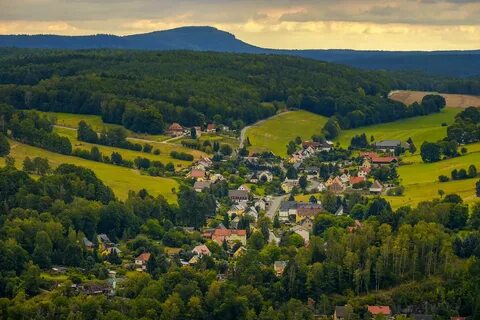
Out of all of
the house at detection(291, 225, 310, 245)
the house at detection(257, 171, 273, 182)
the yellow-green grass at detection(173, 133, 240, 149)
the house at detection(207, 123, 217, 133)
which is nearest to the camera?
the house at detection(291, 225, 310, 245)

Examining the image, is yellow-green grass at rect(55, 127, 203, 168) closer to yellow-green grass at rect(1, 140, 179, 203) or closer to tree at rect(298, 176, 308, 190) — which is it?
yellow-green grass at rect(1, 140, 179, 203)

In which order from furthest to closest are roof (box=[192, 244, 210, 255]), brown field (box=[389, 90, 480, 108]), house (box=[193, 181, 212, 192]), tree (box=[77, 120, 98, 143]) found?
brown field (box=[389, 90, 480, 108]) → tree (box=[77, 120, 98, 143]) → house (box=[193, 181, 212, 192]) → roof (box=[192, 244, 210, 255])

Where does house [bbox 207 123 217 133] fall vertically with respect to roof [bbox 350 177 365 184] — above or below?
above

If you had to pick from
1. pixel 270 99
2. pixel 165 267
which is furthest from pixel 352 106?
pixel 165 267

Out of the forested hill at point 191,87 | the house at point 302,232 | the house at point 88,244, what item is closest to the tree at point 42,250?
the house at point 88,244

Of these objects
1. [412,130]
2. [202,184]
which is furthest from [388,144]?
[202,184]

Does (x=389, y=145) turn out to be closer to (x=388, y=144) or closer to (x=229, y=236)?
(x=388, y=144)

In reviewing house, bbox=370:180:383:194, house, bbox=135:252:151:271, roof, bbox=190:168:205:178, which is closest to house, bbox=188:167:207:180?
roof, bbox=190:168:205:178

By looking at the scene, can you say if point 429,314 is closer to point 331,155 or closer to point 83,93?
point 331,155
